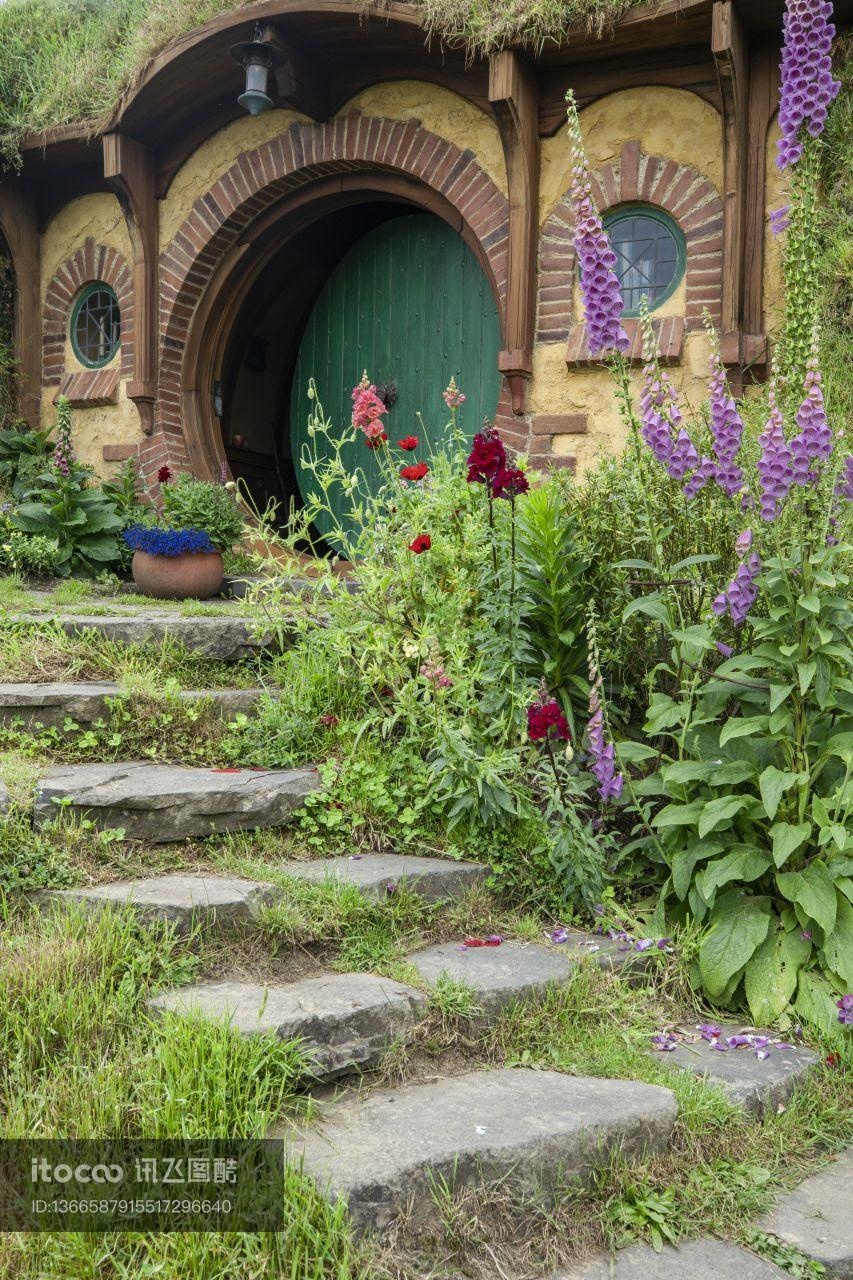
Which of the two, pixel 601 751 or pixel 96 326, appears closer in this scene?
pixel 601 751

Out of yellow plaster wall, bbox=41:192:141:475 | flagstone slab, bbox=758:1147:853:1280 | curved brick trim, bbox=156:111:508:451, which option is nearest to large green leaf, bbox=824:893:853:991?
flagstone slab, bbox=758:1147:853:1280

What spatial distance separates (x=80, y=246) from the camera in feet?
24.5

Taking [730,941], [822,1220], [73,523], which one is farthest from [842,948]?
[73,523]

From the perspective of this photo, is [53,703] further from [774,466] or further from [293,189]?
[293,189]

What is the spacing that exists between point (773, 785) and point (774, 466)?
83 centimetres

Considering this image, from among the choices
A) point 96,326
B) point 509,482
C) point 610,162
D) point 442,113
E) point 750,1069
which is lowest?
point 750,1069

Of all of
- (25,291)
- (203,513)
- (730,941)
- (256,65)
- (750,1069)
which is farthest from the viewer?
(25,291)

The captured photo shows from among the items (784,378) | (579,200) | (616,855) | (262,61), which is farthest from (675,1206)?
(262,61)

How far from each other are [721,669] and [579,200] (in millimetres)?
1412

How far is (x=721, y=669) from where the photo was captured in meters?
3.06

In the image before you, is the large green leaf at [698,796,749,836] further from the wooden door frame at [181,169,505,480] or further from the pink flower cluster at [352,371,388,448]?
the wooden door frame at [181,169,505,480]

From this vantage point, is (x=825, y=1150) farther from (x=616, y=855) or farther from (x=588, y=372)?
(x=588, y=372)

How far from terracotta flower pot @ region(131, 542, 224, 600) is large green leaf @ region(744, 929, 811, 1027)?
352 cm

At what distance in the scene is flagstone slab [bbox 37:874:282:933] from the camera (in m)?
2.54
